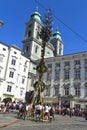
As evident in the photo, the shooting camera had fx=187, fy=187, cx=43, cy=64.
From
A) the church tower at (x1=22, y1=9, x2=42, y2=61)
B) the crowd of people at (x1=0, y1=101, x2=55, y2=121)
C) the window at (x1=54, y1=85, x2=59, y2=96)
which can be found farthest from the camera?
the church tower at (x1=22, y1=9, x2=42, y2=61)

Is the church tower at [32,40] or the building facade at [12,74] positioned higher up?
the church tower at [32,40]

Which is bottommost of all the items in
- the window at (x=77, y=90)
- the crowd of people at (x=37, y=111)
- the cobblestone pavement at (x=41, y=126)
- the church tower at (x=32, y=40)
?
the cobblestone pavement at (x=41, y=126)

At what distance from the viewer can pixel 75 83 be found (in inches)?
1816

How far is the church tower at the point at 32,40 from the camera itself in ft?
206

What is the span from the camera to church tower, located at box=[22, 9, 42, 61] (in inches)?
2469

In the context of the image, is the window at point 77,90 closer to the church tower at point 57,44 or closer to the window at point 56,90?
the window at point 56,90

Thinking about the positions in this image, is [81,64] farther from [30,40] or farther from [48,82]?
[30,40]

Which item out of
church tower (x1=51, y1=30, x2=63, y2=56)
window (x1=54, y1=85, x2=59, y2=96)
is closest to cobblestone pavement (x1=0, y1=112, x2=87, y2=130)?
window (x1=54, y1=85, x2=59, y2=96)

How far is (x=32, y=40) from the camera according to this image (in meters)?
63.7

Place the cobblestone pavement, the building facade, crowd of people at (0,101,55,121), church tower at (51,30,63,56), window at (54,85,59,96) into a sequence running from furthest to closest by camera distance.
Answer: church tower at (51,30,63,56), window at (54,85,59,96), the building facade, crowd of people at (0,101,55,121), the cobblestone pavement

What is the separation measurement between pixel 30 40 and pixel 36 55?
5636 millimetres

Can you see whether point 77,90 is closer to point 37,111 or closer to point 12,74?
point 12,74

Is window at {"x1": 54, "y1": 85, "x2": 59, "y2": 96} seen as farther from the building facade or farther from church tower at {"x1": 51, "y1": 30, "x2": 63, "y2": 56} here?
church tower at {"x1": 51, "y1": 30, "x2": 63, "y2": 56}

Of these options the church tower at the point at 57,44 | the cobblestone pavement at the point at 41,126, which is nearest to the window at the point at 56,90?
the cobblestone pavement at the point at 41,126
